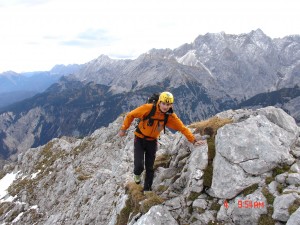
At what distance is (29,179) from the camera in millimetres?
67562

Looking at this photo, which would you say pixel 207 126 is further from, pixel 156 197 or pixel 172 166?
pixel 156 197

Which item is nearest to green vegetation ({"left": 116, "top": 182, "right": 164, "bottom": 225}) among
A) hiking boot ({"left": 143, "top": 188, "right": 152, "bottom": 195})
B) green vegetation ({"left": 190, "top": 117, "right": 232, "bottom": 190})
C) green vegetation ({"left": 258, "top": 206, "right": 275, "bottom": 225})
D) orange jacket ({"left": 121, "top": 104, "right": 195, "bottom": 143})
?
hiking boot ({"left": 143, "top": 188, "right": 152, "bottom": 195})

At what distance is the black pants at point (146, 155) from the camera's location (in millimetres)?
17656

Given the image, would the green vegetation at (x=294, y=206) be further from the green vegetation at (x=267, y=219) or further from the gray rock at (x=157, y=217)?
the gray rock at (x=157, y=217)

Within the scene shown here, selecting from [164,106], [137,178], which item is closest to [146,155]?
[137,178]

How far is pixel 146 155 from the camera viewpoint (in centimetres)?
1816

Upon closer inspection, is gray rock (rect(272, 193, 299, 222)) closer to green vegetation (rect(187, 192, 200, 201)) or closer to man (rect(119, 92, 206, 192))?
green vegetation (rect(187, 192, 200, 201))

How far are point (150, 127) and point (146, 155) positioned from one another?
214 centimetres

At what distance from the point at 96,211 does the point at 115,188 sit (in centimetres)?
249

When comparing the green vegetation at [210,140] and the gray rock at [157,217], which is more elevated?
the green vegetation at [210,140]

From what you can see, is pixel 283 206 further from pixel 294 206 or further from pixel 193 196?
pixel 193 196

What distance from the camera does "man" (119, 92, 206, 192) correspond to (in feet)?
52.8

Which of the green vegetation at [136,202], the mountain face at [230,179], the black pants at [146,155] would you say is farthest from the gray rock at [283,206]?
the black pants at [146,155]

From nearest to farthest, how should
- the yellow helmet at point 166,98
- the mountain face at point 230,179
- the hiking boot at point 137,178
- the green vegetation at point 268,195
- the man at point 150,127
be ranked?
the green vegetation at point 268,195, the mountain face at point 230,179, the yellow helmet at point 166,98, the man at point 150,127, the hiking boot at point 137,178
